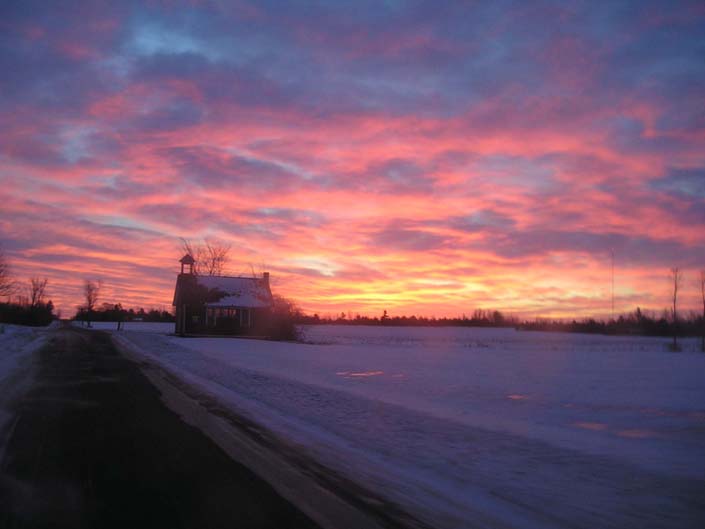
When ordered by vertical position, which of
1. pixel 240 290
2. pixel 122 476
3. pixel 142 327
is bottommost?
pixel 122 476

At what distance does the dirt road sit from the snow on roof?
46160 mm

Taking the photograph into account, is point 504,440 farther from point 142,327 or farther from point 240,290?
point 142,327

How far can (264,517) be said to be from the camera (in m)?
5.12

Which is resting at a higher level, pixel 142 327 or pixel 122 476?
pixel 142 327

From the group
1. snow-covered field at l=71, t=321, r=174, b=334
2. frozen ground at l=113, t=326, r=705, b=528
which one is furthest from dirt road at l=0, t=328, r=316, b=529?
snow-covered field at l=71, t=321, r=174, b=334

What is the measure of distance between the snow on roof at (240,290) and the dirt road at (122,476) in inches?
1817

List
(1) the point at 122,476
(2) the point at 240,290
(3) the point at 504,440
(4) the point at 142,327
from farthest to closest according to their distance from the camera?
(4) the point at 142,327, (2) the point at 240,290, (3) the point at 504,440, (1) the point at 122,476

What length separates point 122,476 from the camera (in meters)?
6.32

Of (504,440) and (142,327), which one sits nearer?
(504,440)

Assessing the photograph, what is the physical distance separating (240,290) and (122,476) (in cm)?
5307

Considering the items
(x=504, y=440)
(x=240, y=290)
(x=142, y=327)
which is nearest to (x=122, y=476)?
(x=504, y=440)

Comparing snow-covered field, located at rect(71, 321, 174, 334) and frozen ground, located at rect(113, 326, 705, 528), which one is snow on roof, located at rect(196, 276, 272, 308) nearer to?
snow-covered field, located at rect(71, 321, 174, 334)

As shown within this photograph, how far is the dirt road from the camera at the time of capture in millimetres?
5059

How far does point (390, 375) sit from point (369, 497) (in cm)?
1413
